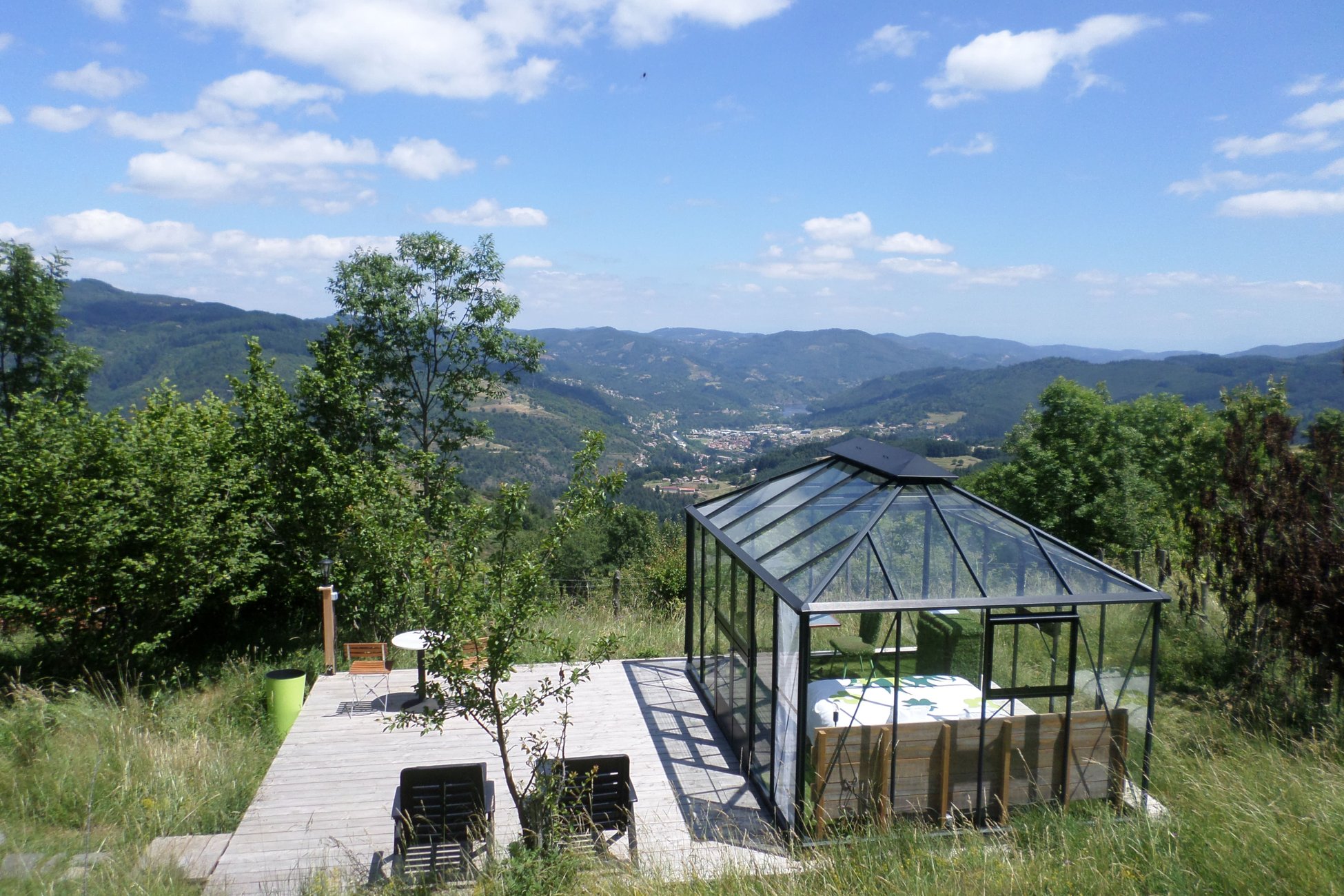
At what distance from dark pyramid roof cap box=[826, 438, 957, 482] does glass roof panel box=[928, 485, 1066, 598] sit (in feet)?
0.46

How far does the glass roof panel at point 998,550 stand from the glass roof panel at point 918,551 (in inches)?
4.8

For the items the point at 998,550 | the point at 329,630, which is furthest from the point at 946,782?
the point at 329,630

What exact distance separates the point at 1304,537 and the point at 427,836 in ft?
25.6

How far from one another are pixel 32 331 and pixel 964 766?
72.0 ft

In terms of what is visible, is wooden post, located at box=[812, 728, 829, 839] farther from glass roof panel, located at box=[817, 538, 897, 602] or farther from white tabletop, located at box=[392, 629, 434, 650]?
white tabletop, located at box=[392, 629, 434, 650]

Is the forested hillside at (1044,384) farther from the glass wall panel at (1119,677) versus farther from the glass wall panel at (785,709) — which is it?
the glass wall panel at (785,709)

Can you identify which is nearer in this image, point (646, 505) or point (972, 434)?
point (646, 505)

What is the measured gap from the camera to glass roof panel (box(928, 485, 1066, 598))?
6281 millimetres

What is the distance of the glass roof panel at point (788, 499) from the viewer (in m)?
7.77

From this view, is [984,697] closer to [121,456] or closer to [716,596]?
[716,596]

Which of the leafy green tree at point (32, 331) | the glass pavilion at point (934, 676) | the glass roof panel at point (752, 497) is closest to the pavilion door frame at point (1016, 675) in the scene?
the glass pavilion at point (934, 676)

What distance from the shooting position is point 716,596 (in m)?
8.45

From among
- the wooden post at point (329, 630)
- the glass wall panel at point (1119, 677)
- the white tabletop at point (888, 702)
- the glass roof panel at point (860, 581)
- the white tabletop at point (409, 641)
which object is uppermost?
the glass roof panel at point (860, 581)

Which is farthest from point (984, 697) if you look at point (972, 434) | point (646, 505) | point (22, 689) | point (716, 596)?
point (972, 434)
